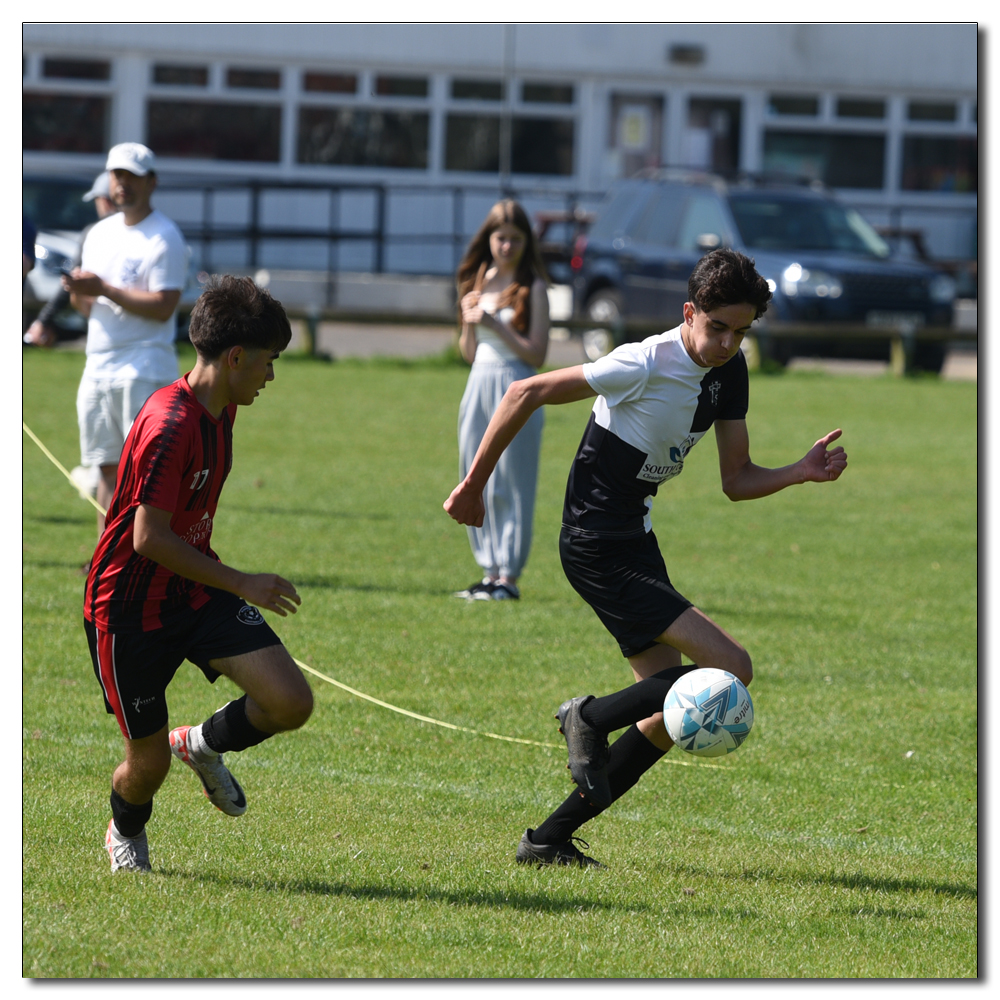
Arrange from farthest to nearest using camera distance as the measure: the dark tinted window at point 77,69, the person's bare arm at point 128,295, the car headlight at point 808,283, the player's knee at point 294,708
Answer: the dark tinted window at point 77,69, the car headlight at point 808,283, the person's bare arm at point 128,295, the player's knee at point 294,708

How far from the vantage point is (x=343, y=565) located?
9711 mm

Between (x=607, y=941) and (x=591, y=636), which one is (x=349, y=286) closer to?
(x=591, y=636)

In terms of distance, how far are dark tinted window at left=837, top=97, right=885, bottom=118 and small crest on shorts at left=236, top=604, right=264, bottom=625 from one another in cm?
2793

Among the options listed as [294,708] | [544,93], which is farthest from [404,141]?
[294,708]

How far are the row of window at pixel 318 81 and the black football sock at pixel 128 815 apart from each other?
83.0 feet

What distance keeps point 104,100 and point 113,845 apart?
83.7ft

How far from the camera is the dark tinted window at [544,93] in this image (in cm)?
2927

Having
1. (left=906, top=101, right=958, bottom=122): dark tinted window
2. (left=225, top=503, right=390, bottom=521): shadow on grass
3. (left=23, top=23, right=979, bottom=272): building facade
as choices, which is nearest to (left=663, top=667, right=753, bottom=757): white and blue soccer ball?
(left=225, top=503, right=390, bottom=521): shadow on grass

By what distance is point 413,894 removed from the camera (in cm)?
457

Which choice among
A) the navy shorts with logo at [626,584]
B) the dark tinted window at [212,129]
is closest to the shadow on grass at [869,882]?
the navy shorts with logo at [626,584]

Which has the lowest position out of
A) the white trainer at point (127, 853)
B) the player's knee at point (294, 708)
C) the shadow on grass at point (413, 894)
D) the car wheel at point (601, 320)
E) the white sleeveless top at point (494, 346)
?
the shadow on grass at point (413, 894)

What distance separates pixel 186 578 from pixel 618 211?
18.0 meters

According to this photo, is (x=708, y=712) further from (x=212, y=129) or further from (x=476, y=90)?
(x=476, y=90)

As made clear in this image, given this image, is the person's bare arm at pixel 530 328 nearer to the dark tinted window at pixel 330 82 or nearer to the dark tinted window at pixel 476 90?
the dark tinted window at pixel 330 82
